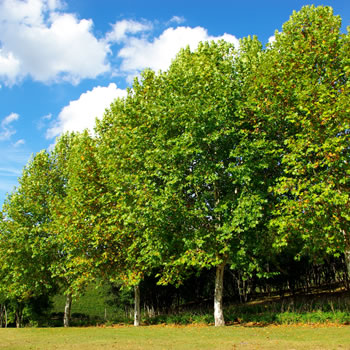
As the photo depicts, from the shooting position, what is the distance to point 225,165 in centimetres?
2367

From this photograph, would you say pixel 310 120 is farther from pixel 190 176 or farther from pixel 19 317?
pixel 19 317

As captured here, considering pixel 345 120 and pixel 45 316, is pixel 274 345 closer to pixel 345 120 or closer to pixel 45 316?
pixel 345 120

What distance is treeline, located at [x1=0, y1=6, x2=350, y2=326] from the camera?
18.6 meters

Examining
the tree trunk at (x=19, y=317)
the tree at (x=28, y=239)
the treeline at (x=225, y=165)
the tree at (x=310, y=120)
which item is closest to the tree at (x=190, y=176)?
the treeline at (x=225, y=165)

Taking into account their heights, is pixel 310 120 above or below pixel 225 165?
above

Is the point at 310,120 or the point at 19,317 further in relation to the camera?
the point at 19,317

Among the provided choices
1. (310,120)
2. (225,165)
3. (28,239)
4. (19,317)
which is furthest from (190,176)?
(19,317)

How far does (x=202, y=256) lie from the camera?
21.3 metres

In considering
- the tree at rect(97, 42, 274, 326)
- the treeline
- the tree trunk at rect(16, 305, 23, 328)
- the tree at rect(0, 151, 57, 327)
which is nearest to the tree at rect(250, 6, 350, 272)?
the treeline

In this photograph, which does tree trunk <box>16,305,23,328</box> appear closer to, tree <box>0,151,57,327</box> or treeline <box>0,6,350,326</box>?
tree <box>0,151,57,327</box>

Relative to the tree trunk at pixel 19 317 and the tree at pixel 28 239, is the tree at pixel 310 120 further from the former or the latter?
the tree trunk at pixel 19 317

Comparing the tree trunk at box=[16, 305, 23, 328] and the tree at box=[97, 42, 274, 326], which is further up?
the tree at box=[97, 42, 274, 326]

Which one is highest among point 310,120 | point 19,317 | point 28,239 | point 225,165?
point 310,120

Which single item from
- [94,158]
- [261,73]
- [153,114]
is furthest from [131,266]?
[261,73]
